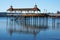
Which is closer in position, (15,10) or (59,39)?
(59,39)

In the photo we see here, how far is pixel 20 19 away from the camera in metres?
67.0

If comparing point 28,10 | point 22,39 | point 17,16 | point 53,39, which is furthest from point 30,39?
point 28,10

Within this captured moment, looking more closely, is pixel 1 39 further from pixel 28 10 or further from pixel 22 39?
pixel 28 10

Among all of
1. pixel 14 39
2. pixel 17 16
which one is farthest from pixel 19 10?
pixel 14 39

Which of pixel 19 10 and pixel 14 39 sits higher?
pixel 19 10

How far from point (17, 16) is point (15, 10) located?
7.14 metres

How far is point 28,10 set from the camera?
230 ft

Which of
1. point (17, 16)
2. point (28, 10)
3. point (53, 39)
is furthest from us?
point (28, 10)

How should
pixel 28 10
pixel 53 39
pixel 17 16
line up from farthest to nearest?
pixel 28 10, pixel 17 16, pixel 53 39

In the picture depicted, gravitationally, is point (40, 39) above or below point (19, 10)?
below

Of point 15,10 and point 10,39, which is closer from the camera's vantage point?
point 10,39

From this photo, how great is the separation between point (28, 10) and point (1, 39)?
4710 centimetres

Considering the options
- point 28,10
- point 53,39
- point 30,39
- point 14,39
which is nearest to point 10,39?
point 14,39

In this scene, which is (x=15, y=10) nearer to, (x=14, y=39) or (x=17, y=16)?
(x=17, y=16)
